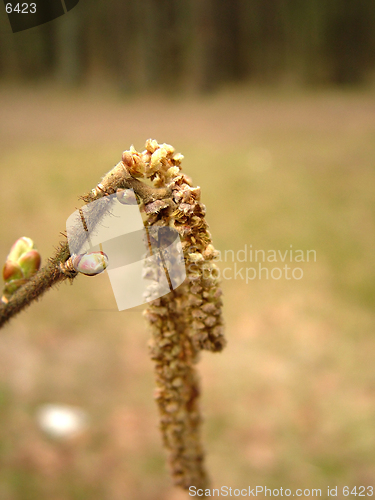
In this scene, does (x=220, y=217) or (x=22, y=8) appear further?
(x=220, y=217)

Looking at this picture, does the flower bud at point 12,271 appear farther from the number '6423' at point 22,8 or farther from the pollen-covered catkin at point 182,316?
the number '6423' at point 22,8

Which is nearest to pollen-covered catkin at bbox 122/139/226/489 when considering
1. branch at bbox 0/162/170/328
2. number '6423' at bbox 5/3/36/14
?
branch at bbox 0/162/170/328

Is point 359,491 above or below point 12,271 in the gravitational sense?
below

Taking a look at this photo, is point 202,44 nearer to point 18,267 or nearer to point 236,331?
point 236,331

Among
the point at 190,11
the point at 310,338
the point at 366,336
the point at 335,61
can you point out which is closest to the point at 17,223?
the point at 310,338

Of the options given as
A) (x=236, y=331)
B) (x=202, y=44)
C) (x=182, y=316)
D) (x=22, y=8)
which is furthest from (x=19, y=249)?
(x=202, y=44)

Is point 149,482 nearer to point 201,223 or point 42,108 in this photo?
point 201,223

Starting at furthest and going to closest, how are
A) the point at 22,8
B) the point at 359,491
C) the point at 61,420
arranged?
the point at 61,420
the point at 359,491
the point at 22,8
